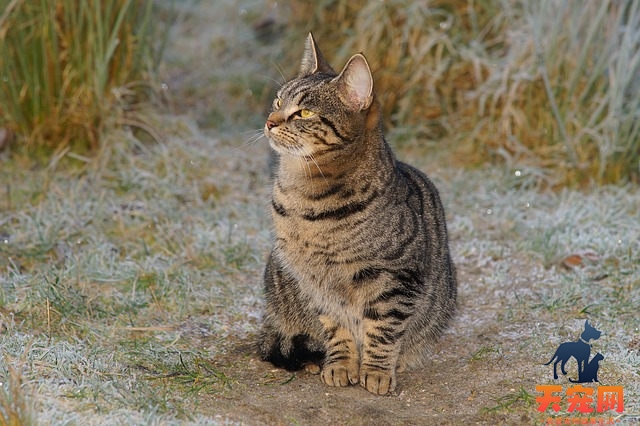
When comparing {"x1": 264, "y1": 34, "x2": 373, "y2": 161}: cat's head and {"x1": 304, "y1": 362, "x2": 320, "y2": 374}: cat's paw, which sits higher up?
{"x1": 264, "y1": 34, "x2": 373, "y2": 161}: cat's head

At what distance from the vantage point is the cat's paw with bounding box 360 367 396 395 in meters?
2.92

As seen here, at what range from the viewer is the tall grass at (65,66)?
4.61 metres

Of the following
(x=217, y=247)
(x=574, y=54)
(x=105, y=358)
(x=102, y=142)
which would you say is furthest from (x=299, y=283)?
(x=574, y=54)

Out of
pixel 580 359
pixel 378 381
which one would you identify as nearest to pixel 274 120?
pixel 378 381

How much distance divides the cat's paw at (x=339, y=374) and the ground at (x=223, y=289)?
0.04 m

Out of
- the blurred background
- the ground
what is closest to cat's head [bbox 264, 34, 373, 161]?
the ground

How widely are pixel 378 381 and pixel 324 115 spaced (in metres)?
0.91

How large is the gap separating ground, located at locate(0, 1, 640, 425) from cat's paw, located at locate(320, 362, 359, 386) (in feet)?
0.13

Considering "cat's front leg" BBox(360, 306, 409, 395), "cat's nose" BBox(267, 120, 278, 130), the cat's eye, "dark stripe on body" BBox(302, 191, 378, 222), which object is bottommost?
"cat's front leg" BBox(360, 306, 409, 395)

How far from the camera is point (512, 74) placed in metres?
5.02

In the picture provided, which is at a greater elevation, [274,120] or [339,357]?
[274,120]

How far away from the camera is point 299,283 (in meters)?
3.04

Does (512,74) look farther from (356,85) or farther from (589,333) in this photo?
(356,85)

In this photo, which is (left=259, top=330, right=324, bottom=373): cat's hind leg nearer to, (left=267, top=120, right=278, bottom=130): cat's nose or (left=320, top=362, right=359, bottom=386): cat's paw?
(left=320, top=362, right=359, bottom=386): cat's paw
